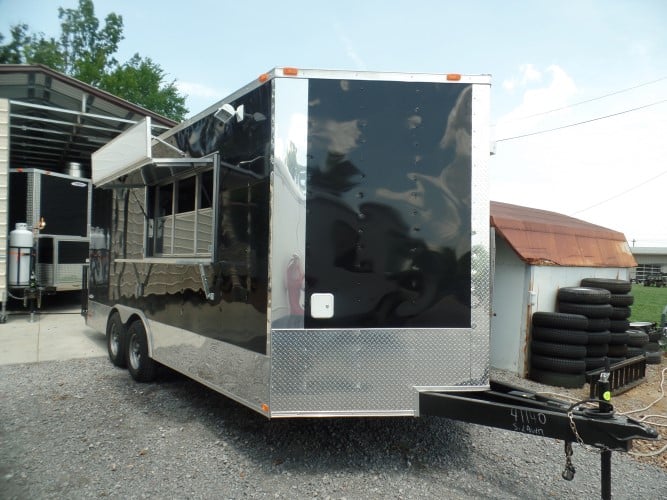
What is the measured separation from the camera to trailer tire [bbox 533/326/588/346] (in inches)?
216

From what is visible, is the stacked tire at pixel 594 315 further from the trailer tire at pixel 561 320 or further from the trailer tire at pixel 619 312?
the trailer tire at pixel 619 312

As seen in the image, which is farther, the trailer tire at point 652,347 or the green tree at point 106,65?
the green tree at point 106,65

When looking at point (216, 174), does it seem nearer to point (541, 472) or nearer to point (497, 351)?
point (541, 472)

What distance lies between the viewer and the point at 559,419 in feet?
9.59

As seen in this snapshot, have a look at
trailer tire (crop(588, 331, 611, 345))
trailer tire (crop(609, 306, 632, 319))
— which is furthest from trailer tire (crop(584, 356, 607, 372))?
trailer tire (crop(609, 306, 632, 319))

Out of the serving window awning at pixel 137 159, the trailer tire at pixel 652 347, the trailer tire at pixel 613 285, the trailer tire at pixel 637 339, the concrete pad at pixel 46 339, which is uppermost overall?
the serving window awning at pixel 137 159

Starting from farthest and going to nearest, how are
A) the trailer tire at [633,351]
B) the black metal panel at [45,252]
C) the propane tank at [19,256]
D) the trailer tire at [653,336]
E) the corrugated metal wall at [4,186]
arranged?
the black metal panel at [45,252] → the propane tank at [19,256] → the corrugated metal wall at [4,186] → the trailer tire at [653,336] → the trailer tire at [633,351]

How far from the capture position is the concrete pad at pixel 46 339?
23.1 ft

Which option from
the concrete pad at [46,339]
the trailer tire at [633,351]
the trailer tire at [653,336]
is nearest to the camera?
the trailer tire at [633,351]

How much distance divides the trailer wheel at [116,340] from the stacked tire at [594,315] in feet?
18.1

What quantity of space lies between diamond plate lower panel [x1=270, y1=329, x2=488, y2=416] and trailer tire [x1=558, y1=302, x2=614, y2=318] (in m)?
3.20

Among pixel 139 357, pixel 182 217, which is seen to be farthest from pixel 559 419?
pixel 139 357

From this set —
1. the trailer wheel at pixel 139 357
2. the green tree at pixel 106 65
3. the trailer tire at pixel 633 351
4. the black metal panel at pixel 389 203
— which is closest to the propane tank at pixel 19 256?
the trailer wheel at pixel 139 357

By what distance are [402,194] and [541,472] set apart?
7.55 ft
